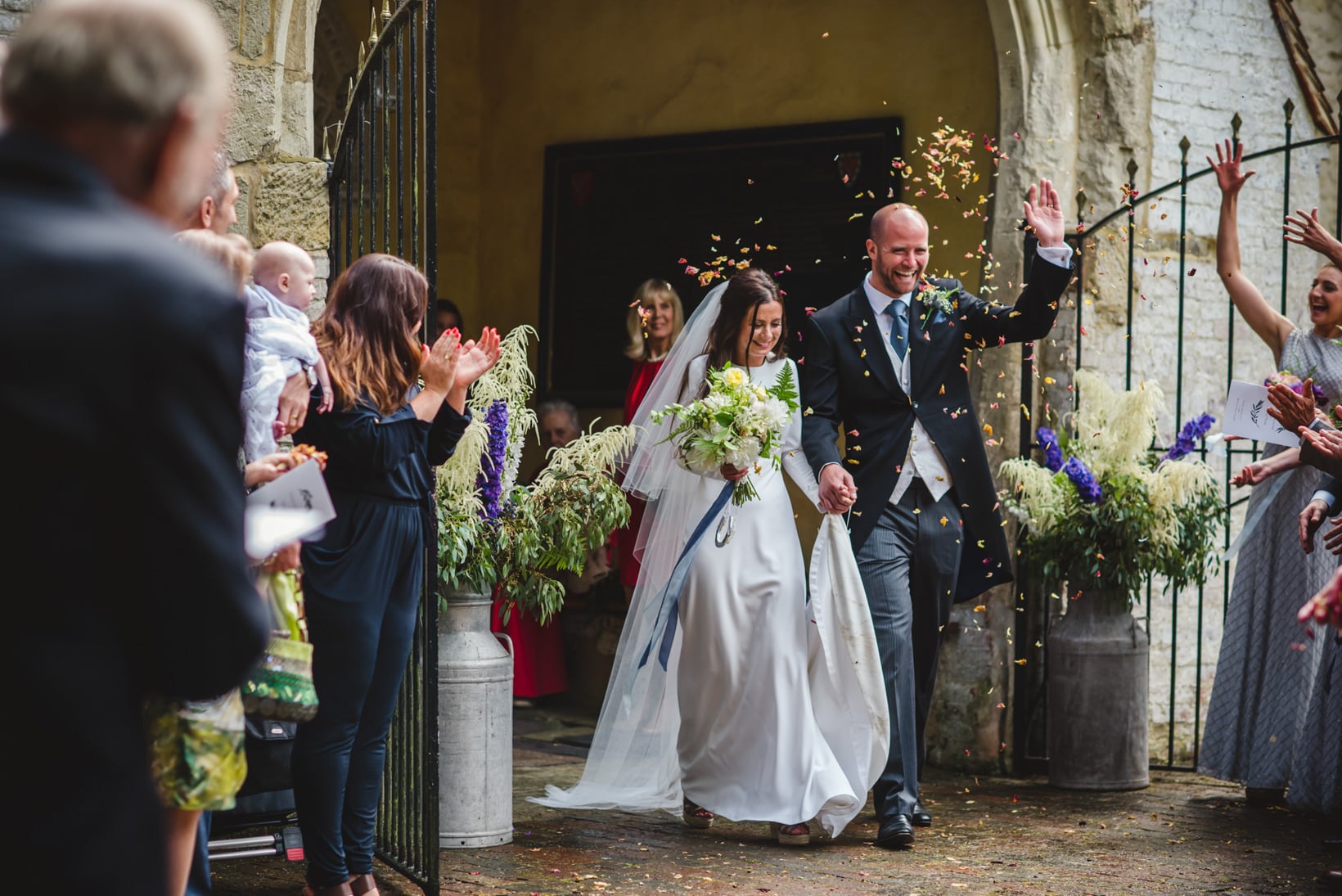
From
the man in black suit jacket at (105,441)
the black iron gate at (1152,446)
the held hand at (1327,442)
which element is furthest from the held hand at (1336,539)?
the man in black suit jacket at (105,441)

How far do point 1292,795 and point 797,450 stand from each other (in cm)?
237

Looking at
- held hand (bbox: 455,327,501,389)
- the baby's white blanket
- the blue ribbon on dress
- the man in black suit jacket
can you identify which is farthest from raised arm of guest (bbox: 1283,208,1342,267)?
the man in black suit jacket

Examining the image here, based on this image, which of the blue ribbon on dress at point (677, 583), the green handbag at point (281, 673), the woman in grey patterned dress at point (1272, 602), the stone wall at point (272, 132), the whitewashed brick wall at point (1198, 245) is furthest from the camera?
the whitewashed brick wall at point (1198, 245)

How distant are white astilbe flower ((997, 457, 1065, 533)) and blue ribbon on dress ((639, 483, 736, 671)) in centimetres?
156

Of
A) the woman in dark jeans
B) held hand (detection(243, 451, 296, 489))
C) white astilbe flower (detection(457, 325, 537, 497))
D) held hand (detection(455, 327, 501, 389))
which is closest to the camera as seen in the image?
held hand (detection(243, 451, 296, 489))

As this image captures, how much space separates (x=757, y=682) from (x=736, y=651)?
5.4 inches

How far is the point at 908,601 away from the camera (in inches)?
216

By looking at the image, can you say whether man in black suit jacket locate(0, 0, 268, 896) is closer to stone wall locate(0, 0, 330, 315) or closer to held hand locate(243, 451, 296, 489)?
held hand locate(243, 451, 296, 489)

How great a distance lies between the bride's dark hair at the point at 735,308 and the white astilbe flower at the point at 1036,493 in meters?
1.34

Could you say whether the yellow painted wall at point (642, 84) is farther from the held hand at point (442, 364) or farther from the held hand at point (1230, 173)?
the held hand at point (442, 364)

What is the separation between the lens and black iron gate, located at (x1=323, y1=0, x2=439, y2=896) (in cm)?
420

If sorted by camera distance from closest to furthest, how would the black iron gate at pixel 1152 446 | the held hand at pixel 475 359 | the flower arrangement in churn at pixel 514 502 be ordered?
the held hand at pixel 475 359 → the flower arrangement in churn at pixel 514 502 → the black iron gate at pixel 1152 446

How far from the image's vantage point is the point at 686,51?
8.52 metres

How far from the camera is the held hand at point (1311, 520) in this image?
5008mm
